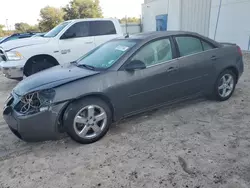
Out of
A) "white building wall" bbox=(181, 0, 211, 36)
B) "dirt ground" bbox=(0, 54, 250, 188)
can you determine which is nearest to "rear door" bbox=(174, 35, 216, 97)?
"dirt ground" bbox=(0, 54, 250, 188)

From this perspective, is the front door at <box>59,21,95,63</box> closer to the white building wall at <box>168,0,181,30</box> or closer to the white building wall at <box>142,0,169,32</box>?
the white building wall at <box>168,0,181,30</box>

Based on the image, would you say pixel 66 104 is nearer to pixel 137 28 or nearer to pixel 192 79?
pixel 192 79

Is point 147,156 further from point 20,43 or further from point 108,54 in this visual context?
point 20,43

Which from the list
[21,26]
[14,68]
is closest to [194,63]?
[14,68]

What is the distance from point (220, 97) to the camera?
4551 mm

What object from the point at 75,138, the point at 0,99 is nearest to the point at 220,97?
the point at 75,138

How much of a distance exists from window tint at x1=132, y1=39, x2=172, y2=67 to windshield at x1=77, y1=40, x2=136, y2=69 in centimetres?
22

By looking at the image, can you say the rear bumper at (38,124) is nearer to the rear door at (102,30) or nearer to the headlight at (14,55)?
the headlight at (14,55)

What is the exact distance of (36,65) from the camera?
6.36m

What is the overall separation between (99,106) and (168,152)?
1.14 meters

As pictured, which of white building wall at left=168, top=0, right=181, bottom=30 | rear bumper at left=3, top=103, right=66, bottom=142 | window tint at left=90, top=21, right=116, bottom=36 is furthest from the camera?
white building wall at left=168, top=0, right=181, bottom=30

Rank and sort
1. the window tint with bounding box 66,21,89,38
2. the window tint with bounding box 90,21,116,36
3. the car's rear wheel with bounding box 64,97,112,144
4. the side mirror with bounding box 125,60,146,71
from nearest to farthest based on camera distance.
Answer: the car's rear wheel with bounding box 64,97,112,144 < the side mirror with bounding box 125,60,146,71 < the window tint with bounding box 66,21,89,38 < the window tint with bounding box 90,21,116,36

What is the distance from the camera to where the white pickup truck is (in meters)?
6.09

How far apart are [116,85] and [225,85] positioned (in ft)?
8.16
